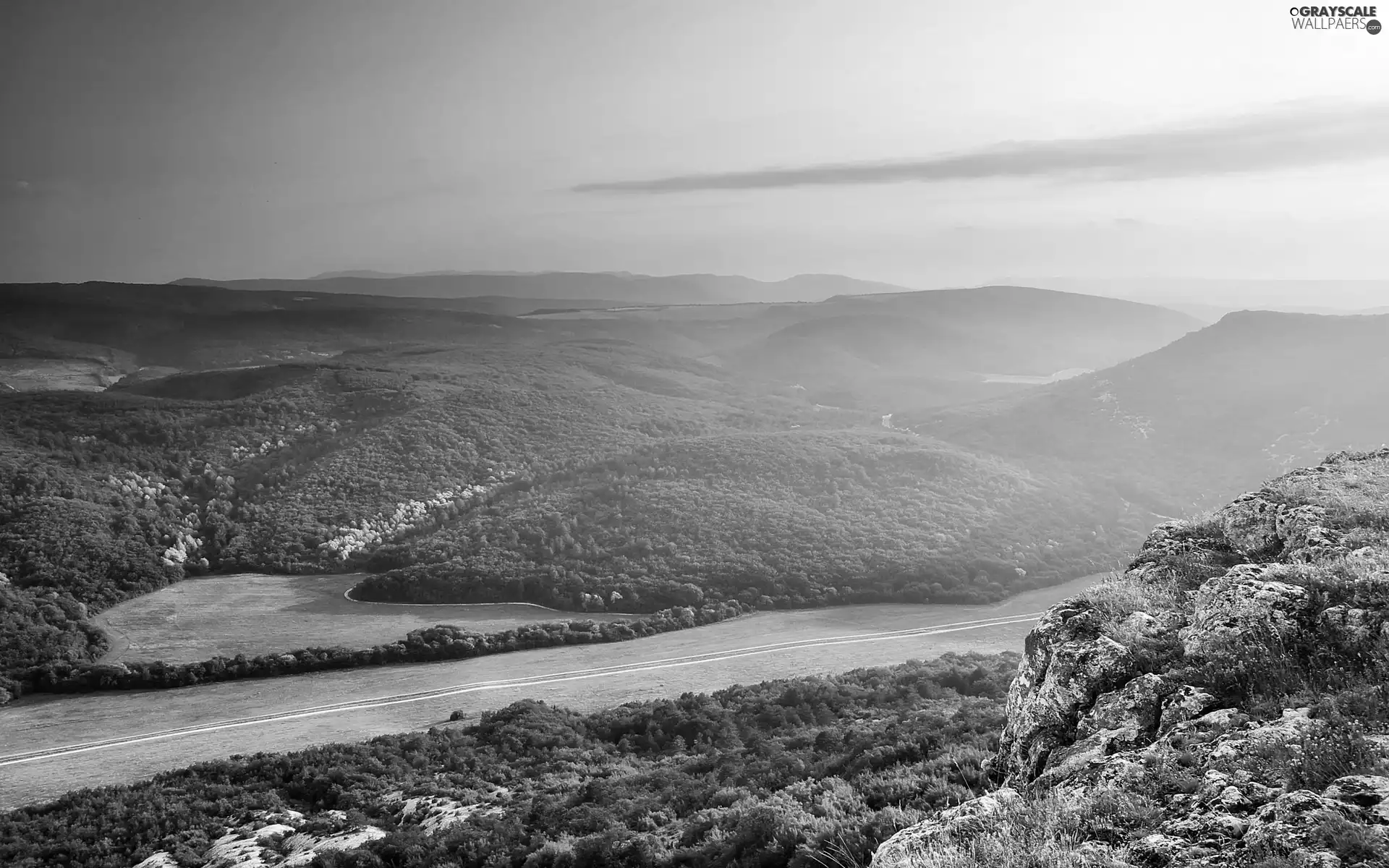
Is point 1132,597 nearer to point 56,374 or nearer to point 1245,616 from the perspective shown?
point 1245,616

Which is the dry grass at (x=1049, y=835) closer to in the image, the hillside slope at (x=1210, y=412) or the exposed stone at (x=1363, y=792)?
the exposed stone at (x=1363, y=792)

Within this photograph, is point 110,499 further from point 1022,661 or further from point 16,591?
point 1022,661

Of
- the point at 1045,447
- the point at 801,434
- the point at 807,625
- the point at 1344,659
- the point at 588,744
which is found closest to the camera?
the point at 1344,659

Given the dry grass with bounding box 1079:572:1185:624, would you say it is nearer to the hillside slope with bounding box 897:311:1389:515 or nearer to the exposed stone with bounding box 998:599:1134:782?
the exposed stone with bounding box 998:599:1134:782

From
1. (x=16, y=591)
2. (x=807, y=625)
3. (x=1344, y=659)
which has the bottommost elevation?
(x=807, y=625)

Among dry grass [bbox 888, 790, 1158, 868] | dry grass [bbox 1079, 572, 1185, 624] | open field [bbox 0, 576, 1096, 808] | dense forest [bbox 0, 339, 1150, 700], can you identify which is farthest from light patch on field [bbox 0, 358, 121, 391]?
dry grass [bbox 888, 790, 1158, 868]

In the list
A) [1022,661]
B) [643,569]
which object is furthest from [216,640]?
[1022,661]

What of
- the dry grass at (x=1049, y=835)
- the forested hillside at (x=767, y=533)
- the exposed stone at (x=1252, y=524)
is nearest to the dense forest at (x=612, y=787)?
the dry grass at (x=1049, y=835)
